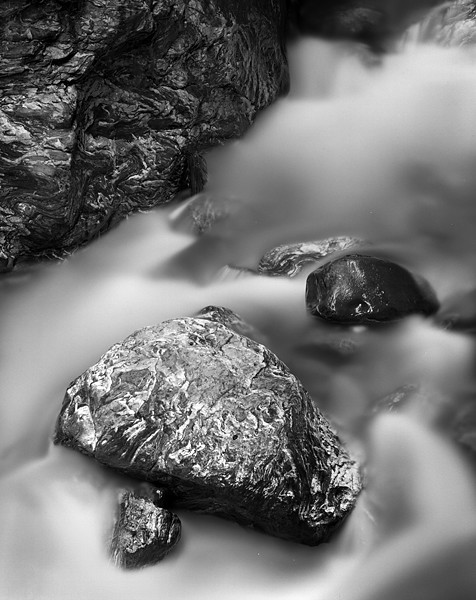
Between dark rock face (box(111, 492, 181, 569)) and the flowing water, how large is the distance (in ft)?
0.24

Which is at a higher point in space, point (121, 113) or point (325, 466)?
point (121, 113)

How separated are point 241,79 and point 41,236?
189 cm

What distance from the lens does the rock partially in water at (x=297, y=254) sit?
4.63m

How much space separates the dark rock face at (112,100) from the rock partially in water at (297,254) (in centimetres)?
88

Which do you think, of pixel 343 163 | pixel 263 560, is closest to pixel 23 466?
pixel 263 560

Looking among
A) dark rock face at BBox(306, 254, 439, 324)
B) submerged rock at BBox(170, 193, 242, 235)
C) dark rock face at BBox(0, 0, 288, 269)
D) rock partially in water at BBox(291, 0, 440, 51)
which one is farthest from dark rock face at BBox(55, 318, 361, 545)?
rock partially in water at BBox(291, 0, 440, 51)

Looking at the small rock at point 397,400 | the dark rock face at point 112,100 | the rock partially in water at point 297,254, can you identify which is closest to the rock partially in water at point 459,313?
the small rock at point 397,400

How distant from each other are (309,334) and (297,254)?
70cm

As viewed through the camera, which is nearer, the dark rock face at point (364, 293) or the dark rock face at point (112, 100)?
the dark rock face at point (364, 293)

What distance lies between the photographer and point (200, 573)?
320cm

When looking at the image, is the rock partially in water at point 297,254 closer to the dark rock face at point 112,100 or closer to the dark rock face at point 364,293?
the dark rock face at point 364,293

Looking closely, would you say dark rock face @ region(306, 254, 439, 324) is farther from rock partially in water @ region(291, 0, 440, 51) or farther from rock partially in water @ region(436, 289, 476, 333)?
rock partially in water @ region(291, 0, 440, 51)

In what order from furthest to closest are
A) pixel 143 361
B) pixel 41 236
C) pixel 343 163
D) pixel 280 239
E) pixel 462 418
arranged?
pixel 343 163 < pixel 280 239 < pixel 41 236 < pixel 462 418 < pixel 143 361

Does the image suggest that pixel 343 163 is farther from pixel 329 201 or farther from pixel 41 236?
pixel 41 236
